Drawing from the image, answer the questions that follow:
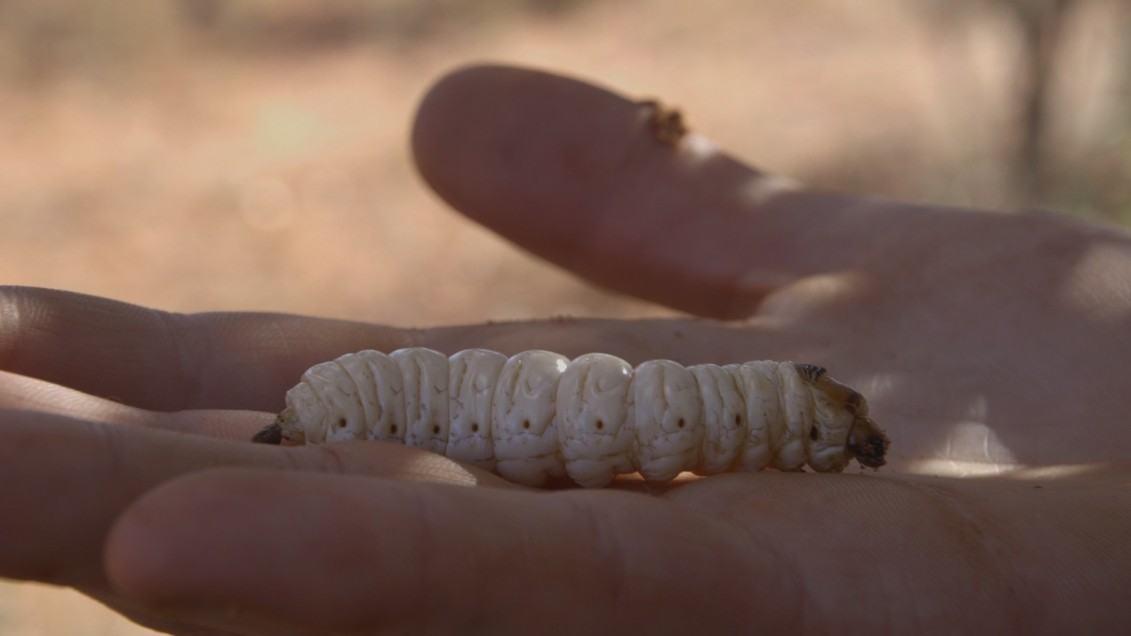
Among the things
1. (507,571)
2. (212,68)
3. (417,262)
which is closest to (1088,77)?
(417,262)

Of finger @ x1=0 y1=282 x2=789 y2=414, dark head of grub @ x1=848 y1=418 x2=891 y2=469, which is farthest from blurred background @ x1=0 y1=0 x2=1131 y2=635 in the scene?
dark head of grub @ x1=848 y1=418 x2=891 y2=469

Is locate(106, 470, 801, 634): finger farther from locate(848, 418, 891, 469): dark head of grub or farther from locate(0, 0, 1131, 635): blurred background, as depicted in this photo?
locate(0, 0, 1131, 635): blurred background

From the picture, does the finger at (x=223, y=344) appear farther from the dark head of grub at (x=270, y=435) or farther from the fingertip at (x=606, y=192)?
the fingertip at (x=606, y=192)

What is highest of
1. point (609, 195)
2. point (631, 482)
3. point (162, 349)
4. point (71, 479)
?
point (609, 195)

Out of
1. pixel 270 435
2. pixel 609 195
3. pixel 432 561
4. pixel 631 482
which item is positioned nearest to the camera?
pixel 432 561

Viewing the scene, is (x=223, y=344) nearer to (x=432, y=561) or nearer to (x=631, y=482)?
(x=631, y=482)

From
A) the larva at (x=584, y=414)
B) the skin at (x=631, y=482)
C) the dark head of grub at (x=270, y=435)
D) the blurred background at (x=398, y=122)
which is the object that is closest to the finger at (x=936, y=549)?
the skin at (x=631, y=482)

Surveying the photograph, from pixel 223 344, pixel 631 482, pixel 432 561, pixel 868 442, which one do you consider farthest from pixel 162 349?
pixel 868 442
